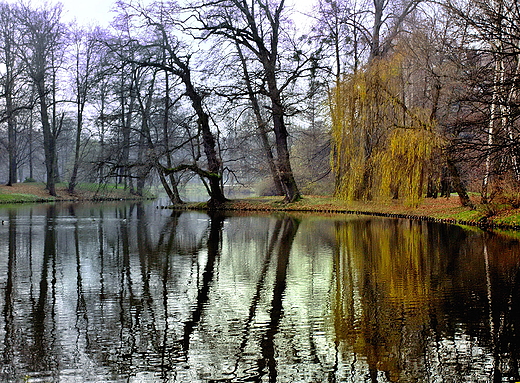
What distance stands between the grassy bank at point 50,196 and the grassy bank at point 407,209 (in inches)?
323

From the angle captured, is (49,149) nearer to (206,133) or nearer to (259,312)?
(206,133)

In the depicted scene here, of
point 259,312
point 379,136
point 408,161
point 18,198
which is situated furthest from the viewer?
point 18,198

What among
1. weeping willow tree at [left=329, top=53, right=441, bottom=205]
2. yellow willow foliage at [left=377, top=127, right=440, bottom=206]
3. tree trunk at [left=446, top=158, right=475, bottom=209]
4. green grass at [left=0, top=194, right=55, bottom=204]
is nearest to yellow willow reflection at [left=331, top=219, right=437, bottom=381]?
tree trunk at [left=446, top=158, right=475, bottom=209]

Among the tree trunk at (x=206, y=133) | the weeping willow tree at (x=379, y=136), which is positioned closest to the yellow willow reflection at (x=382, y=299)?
the weeping willow tree at (x=379, y=136)

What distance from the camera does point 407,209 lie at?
A: 70.6 feet

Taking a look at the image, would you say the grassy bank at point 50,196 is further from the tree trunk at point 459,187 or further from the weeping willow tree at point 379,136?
the tree trunk at point 459,187

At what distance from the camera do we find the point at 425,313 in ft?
21.2

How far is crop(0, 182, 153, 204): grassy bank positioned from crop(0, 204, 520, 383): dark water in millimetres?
20261

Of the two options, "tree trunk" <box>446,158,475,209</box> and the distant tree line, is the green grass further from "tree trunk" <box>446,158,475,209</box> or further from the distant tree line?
"tree trunk" <box>446,158,475,209</box>

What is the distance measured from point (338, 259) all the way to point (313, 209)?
1450 centimetres

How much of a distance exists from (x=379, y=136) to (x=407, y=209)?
3211mm

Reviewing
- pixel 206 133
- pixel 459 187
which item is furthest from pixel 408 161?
pixel 206 133

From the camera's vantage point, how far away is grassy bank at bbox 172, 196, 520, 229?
17.0 meters

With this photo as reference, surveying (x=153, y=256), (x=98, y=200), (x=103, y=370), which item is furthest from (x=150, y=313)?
(x=98, y=200)
